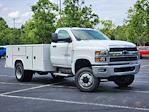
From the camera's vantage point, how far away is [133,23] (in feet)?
148

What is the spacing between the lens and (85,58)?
1258 cm

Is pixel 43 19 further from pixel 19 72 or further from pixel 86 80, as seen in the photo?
pixel 86 80

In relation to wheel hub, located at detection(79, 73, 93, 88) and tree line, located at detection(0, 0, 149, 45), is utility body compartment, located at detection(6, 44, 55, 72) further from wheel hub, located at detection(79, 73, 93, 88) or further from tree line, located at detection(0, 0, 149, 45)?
tree line, located at detection(0, 0, 149, 45)

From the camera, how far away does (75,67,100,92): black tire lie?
12.3 metres

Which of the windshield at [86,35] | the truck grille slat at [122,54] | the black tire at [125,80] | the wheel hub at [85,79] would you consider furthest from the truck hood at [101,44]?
the black tire at [125,80]

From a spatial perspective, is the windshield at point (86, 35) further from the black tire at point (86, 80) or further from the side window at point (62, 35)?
the black tire at point (86, 80)

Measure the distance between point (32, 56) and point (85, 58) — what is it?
3169 millimetres

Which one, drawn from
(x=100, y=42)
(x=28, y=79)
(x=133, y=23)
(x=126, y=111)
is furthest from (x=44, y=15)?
(x=126, y=111)

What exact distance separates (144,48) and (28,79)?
24576 mm

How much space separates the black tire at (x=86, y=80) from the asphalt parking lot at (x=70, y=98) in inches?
7.9

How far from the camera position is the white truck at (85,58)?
482 inches

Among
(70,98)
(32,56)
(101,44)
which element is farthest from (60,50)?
(70,98)

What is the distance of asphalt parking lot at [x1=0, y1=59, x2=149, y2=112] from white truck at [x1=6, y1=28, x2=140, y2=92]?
483 millimetres

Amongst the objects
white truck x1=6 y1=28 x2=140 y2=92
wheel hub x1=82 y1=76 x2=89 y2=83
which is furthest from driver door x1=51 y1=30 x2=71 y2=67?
wheel hub x1=82 y1=76 x2=89 y2=83
